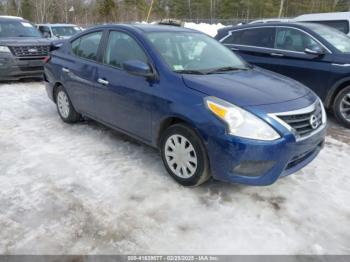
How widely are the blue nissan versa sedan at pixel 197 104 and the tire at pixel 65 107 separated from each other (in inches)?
20.5

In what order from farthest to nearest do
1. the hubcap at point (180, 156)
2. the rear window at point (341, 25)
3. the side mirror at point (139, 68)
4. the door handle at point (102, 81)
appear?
the rear window at point (341, 25) → the door handle at point (102, 81) → the side mirror at point (139, 68) → the hubcap at point (180, 156)

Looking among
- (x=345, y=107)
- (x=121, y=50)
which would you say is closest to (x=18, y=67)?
(x=121, y=50)

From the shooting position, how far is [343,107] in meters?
5.55

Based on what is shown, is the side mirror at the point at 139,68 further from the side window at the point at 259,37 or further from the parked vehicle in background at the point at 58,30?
the parked vehicle in background at the point at 58,30

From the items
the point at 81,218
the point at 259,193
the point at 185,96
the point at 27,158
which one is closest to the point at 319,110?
the point at 259,193

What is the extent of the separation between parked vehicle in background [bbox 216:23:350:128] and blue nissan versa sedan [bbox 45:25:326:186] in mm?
2033

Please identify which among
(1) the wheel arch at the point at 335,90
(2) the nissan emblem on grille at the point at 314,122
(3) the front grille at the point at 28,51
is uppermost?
(3) the front grille at the point at 28,51

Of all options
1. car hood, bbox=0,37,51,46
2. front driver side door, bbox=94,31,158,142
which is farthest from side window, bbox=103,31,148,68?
car hood, bbox=0,37,51,46

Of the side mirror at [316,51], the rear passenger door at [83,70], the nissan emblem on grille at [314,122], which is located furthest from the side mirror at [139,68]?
the side mirror at [316,51]

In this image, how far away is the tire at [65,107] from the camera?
17.3ft

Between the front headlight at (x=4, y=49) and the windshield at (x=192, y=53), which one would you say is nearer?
the windshield at (x=192, y=53)

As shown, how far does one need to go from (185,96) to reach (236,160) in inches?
31.2

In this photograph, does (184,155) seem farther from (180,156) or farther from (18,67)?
(18,67)

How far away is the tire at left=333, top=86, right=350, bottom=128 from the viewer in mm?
5480
